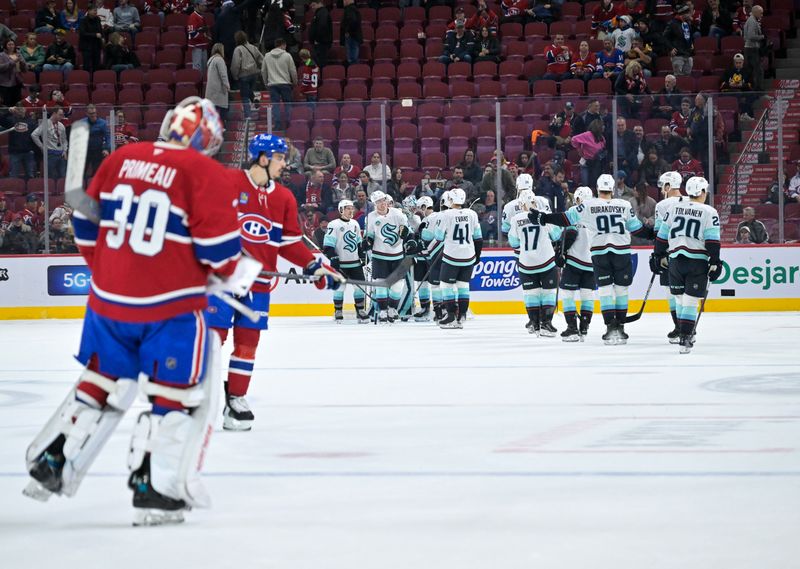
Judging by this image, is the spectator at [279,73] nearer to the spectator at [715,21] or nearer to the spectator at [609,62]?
the spectator at [609,62]

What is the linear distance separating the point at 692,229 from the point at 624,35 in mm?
8723

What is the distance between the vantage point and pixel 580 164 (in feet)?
55.1

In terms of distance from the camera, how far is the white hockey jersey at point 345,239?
16.8 meters

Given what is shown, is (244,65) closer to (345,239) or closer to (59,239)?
(345,239)

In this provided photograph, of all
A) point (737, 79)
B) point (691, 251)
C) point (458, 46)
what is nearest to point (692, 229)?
point (691, 251)

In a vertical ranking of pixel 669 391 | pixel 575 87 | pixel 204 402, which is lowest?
pixel 669 391

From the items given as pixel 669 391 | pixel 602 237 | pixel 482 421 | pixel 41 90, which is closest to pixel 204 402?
pixel 482 421

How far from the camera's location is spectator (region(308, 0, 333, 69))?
65.3 ft

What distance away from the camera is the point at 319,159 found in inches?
680

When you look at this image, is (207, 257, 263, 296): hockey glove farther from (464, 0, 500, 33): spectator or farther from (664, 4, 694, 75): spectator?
(464, 0, 500, 33): spectator

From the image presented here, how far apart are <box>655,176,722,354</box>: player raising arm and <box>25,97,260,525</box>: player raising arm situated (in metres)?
7.31

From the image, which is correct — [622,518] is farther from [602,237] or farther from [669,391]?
[602,237]

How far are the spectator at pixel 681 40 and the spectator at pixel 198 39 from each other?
678cm

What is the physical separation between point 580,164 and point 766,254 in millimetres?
2628
